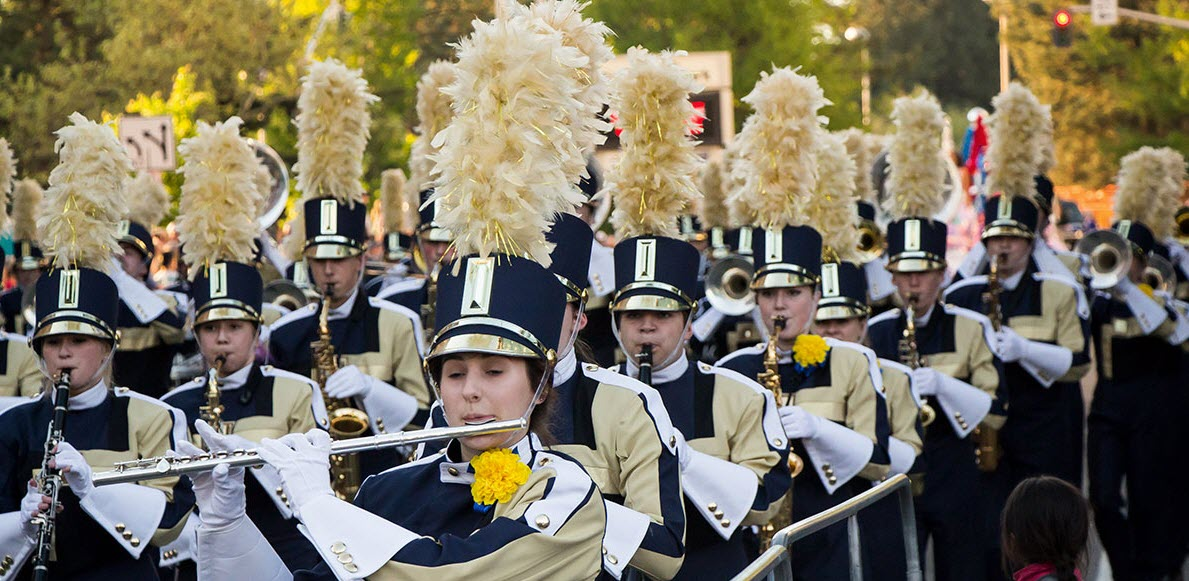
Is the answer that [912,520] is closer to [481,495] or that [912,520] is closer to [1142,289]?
[481,495]

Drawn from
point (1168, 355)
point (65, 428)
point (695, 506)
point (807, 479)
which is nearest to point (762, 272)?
point (807, 479)

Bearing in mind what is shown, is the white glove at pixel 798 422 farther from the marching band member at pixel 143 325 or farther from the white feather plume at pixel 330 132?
the marching band member at pixel 143 325

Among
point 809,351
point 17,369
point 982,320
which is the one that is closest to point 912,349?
point 982,320

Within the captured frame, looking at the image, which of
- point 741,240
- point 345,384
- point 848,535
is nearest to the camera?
point 848,535

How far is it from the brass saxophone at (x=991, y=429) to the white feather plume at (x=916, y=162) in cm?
78

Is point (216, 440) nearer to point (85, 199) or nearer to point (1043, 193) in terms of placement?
point (85, 199)

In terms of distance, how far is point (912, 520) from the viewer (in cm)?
642

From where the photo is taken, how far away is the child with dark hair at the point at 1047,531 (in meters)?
5.33

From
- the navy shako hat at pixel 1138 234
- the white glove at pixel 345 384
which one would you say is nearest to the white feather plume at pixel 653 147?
the white glove at pixel 345 384

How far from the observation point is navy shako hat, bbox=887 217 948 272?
981 cm

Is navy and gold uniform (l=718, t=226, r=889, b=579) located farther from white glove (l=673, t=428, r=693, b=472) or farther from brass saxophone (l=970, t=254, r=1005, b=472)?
brass saxophone (l=970, t=254, r=1005, b=472)

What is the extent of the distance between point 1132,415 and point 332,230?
5917mm

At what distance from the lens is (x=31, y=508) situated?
5.70 metres

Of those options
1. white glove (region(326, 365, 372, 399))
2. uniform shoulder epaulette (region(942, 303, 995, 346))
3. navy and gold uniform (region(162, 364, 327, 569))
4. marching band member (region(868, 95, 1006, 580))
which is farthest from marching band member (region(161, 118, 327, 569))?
uniform shoulder epaulette (region(942, 303, 995, 346))
